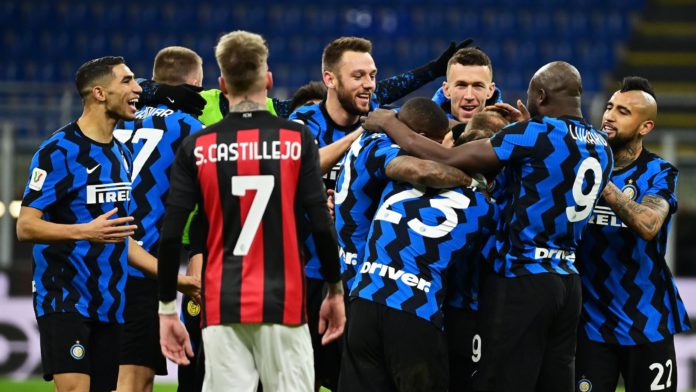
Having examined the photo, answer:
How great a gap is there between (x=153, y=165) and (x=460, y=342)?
7.05ft

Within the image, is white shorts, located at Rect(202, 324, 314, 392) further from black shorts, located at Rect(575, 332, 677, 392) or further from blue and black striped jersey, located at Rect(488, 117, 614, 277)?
black shorts, located at Rect(575, 332, 677, 392)

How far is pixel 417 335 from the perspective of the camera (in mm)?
5320

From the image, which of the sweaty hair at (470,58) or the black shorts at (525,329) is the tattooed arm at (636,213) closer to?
the black shorts at (525,329)

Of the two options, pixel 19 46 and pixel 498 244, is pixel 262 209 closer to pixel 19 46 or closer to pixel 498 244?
pixel 498 244

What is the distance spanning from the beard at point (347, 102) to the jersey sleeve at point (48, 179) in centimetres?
164

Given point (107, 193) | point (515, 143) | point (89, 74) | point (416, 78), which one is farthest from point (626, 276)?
point (89, 74)

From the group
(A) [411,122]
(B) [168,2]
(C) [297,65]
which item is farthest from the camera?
(B) [168,2]

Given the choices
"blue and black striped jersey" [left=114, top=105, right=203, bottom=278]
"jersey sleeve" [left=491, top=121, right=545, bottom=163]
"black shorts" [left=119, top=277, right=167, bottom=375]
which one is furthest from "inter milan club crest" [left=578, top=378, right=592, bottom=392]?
"blue and black striped jersey" [left=114, top=105, right=203, bottom=278]

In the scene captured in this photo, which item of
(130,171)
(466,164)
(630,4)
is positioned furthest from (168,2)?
(466,164)

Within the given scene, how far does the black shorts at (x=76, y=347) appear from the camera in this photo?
6.00m

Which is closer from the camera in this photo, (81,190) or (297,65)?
(81,190)

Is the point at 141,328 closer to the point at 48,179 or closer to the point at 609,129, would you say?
the point at 48,179

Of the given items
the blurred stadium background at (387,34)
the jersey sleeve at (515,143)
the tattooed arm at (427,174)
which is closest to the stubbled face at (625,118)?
the jersey sleeve at (515,143)

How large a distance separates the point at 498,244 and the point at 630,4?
1484 centimetres
